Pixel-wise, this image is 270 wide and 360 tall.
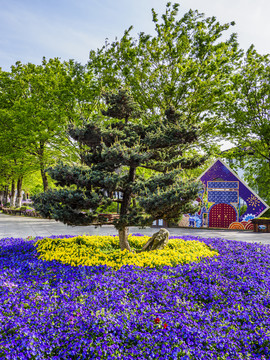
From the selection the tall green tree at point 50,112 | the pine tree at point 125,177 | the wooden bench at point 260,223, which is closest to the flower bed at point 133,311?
the pine tree at point 125,177

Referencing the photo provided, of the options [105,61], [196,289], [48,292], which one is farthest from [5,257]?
[105,61]

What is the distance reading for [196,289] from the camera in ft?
14.8

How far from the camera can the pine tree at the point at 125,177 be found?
18.5ft

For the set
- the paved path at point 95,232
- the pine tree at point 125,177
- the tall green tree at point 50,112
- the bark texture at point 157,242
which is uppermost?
the tall green tree at point 50,112

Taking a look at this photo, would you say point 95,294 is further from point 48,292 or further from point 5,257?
point 5,257

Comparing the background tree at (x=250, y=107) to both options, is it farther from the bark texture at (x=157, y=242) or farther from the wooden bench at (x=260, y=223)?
the bark texture at (x=157, y=242)

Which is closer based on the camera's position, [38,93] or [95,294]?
[95,294]

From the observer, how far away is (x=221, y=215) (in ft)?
54.1

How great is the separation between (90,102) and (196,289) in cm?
1641

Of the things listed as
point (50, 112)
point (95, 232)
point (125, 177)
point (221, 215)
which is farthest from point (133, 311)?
point (50, 112)

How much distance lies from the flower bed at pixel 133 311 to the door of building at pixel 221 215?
11.0 metres

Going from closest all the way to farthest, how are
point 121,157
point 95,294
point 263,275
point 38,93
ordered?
point 95,294, point 263,275, point 121,157, point 38,93

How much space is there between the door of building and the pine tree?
10735mm

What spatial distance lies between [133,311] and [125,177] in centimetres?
378
